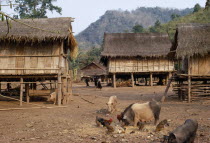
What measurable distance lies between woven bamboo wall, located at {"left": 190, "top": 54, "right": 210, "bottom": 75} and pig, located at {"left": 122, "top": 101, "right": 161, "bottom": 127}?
26.1ft

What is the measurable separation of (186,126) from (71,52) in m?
11.9

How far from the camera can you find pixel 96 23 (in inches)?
5969

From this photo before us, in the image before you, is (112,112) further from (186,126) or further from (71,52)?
(71,52)

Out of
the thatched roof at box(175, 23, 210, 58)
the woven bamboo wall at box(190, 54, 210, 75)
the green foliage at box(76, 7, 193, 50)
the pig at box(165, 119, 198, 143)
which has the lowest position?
the pig at box(165, 119, 198, 143)

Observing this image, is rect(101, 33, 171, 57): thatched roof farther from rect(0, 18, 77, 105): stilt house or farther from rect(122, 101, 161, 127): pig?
rect(122, 101, 161, 127): pig

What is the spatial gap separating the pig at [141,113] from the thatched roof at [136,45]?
1778 cm

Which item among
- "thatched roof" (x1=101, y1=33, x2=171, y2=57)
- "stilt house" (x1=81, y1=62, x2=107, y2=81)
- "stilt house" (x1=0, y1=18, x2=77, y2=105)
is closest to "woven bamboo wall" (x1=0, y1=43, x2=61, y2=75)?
"stilt house" (x1=0, y1=18, x2=77, y2=105)

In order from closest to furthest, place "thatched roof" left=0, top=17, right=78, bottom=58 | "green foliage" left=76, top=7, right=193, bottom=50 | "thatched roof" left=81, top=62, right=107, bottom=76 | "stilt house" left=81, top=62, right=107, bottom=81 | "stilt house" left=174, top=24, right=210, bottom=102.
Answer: "thatched roof" left=0, top=17, right=78, bottom=58 < "stilt house" left=174, top=24, right=210, bottom=102 < "stilt house" left=81, top=62, right=107, bottom=81 < "thatched roof" left=81, top=62, right=107, bottom=76 < "green foliage" left=76, top=7, right=193, bottom=50

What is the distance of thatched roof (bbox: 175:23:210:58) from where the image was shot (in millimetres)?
14016

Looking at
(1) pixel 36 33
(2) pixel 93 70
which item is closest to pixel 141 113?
(1) pixel 36 33

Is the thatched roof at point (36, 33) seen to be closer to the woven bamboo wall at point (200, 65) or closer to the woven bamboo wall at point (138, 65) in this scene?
the woven bamboo wall at point (200, 65)

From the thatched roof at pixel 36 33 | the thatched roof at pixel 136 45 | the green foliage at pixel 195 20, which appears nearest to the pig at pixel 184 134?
the thatched roof at pixel 36 33

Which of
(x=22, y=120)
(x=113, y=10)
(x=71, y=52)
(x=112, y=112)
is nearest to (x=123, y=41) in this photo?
(x=71, y=52)

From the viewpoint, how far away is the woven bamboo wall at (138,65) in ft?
Result: 86.5
